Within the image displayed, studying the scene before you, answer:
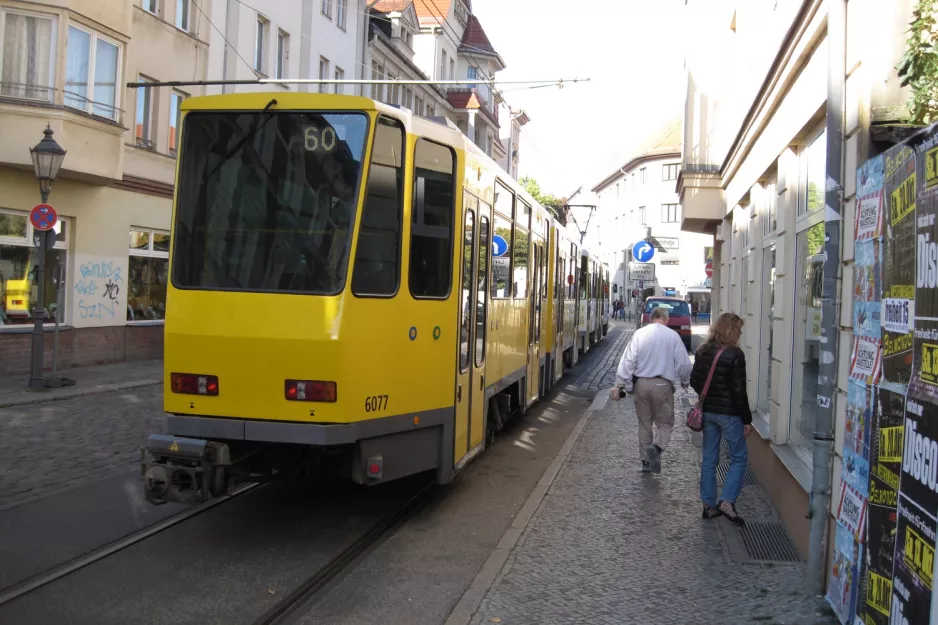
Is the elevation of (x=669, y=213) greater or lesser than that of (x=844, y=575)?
greater

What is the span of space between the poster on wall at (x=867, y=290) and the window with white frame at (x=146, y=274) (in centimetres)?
1730

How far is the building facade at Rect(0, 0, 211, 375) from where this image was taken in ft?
53.3

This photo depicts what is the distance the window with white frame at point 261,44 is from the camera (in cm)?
2525

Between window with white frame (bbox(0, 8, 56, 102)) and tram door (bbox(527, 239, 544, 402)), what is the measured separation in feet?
32.2

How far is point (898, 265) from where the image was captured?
3859mm

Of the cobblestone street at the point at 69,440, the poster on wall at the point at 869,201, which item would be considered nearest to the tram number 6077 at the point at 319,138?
the poster on wall at the point at 869,201

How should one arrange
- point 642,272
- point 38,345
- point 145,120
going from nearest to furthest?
1. point 38,345
2. point 145,120
3. point 642,272

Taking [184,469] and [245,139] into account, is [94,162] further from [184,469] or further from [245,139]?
[184,469]

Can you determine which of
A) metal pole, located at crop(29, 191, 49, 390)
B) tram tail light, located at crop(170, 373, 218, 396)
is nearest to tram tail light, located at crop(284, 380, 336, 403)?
tram tail light, located at crop(170, 373, 218, 396)

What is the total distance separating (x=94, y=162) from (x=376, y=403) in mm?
13045

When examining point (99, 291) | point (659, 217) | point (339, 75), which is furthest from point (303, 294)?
point (659, 217)

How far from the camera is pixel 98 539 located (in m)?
6.39

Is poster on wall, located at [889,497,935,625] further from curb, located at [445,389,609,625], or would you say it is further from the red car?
the red car

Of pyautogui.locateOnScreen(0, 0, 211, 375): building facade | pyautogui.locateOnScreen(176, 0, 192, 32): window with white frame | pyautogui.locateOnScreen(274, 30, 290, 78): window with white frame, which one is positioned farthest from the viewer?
pyautogui.locateOnScreen(274, 30, 290, 78): window with white frame
